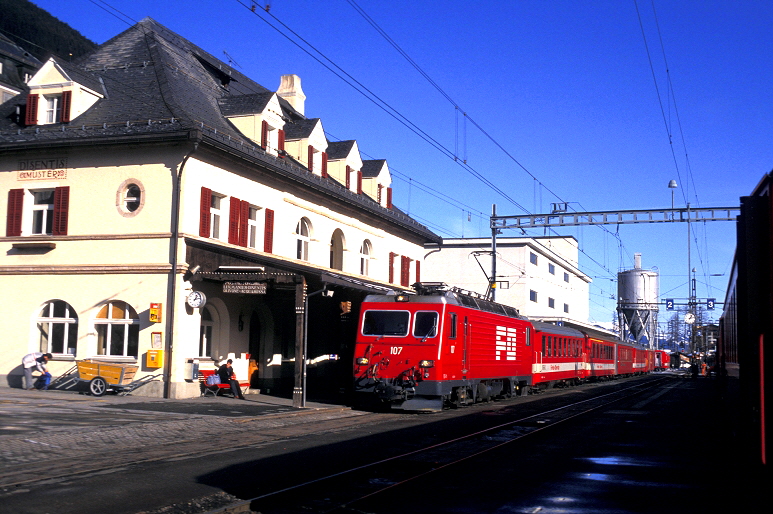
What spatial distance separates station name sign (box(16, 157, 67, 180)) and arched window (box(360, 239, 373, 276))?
14.4 metres

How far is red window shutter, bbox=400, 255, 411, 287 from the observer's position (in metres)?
40.6

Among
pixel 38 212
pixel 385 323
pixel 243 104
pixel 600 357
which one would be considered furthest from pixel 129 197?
pixel 600 357

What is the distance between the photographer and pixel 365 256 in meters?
36.3

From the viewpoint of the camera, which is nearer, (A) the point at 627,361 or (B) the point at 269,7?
(B) the point at 269,7

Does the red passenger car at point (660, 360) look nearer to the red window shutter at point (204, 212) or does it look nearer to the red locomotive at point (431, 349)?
Answer: the red locomotive at point (431, 349)

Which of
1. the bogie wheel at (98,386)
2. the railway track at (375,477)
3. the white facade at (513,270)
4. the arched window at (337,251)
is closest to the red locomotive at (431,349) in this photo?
the railway track at (375,477)

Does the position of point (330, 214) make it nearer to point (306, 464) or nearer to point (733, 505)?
point (306, 464)

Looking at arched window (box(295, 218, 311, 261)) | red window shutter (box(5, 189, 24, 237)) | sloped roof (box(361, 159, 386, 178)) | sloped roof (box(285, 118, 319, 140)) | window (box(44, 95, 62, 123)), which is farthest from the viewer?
sloped roof (box(361, 159, 386, 178))

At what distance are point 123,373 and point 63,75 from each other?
9907 mm

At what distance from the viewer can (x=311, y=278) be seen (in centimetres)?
2619

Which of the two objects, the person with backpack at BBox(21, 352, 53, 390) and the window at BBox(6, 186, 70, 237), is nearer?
the person with backpack at BBox(21, 352, 53, 390)

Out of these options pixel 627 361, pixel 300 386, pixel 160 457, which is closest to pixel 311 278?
pixel 300 386

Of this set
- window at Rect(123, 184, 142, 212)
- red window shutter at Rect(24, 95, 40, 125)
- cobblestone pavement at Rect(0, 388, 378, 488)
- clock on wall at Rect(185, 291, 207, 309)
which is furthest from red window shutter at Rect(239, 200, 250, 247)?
red window shutter at Rect(24, 95, 40, 125)

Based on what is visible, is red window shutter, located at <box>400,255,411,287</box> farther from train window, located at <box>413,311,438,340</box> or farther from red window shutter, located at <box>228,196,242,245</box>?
train window, located at <box>413,311,438,340</box>
